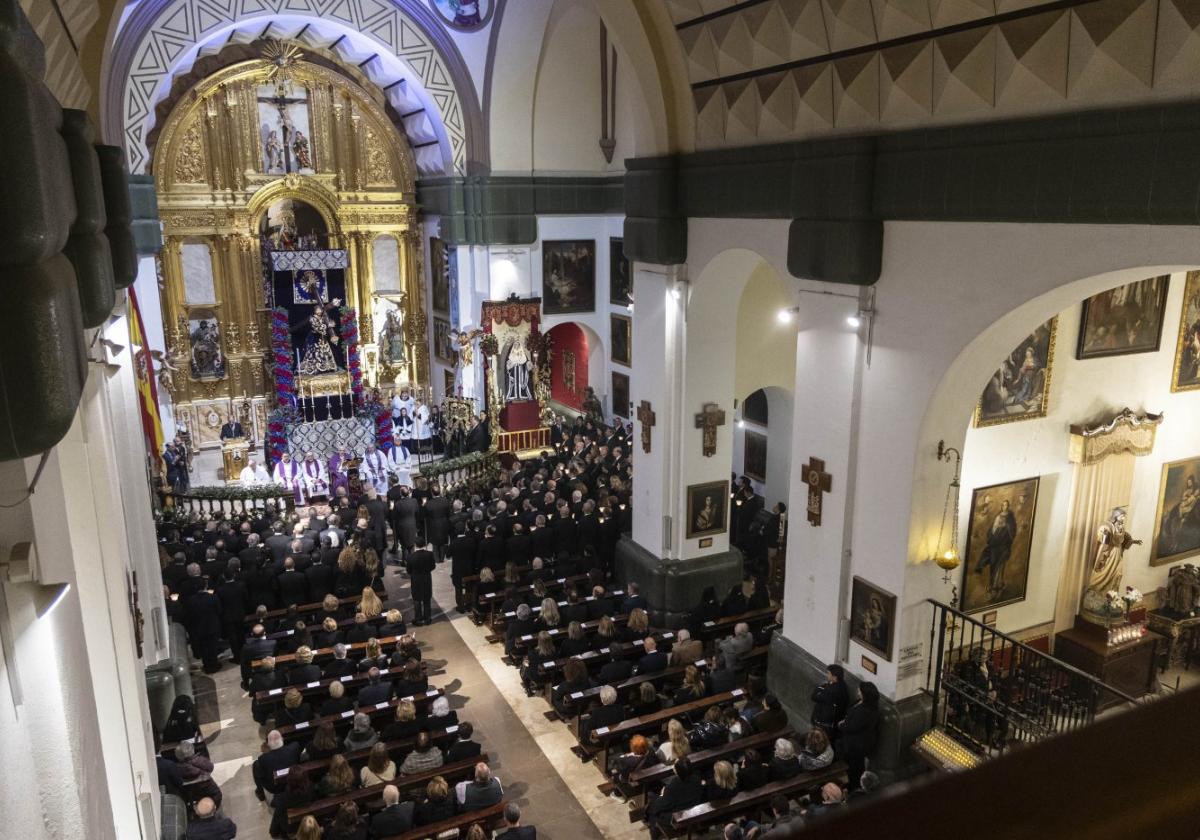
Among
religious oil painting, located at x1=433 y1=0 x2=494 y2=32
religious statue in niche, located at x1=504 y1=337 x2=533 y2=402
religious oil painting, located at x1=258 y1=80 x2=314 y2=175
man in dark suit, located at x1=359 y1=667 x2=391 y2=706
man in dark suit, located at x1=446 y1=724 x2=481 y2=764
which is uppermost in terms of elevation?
religious oil painting, located at x1=433 y1=0 x2=494 y2=32

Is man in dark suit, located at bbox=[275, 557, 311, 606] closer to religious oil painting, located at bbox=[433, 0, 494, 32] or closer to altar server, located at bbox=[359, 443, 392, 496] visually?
altar server, located at bbox=[359, 443, 392, 496]

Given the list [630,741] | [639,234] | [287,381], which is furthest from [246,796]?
[287,381]

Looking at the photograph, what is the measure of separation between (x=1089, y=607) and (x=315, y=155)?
19.8m

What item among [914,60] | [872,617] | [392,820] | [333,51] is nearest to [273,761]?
[392,820]

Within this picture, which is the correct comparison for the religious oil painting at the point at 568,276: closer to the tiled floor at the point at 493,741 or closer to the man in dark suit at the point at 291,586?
the tiled floor at the point at 493,741

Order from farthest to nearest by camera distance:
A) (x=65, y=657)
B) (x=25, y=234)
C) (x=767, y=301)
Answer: (x=767, y=301) < (x=65, y=657) < (x=25, y=234)

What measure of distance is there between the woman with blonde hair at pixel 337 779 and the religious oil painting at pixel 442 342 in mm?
14404

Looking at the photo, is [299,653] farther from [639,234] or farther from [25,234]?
[25,234]

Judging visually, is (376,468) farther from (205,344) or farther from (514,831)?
(514,831)

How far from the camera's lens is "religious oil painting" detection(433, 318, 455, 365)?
22406mm

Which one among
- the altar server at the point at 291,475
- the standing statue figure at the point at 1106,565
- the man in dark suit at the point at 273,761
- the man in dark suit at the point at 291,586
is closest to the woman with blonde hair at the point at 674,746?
the man in dark suit at the point at 273,761

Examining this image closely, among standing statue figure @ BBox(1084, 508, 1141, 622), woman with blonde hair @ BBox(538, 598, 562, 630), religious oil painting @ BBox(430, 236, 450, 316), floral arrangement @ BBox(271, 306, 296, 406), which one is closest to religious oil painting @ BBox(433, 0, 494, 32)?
religious oil painting @ BBox(430, 236, 450, 316)

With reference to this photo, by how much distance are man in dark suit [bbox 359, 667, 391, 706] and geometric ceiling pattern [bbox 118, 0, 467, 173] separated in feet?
39.6

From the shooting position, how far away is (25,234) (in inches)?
89.3
